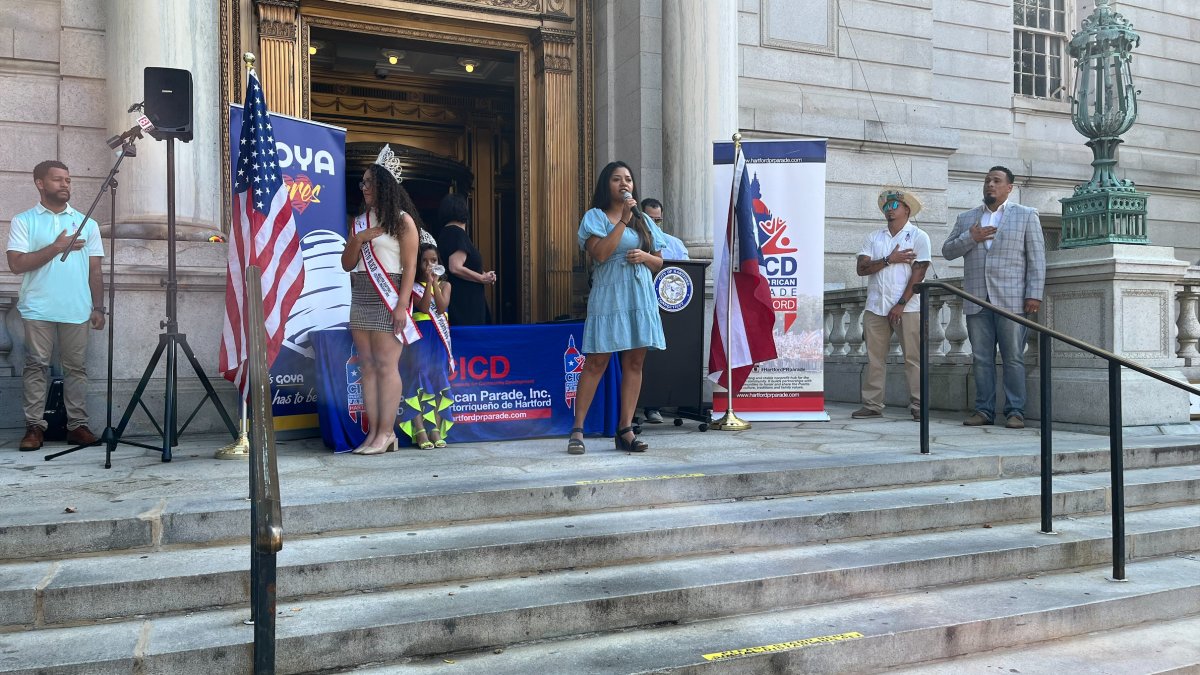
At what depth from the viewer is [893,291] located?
8.38 metres

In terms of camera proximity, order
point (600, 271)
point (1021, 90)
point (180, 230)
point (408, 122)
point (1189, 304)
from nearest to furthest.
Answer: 1. point (600, 271)
2. point (180, 230)
3. point (1189, 304)
4. point (1021, 90)
5. point (408, 122)

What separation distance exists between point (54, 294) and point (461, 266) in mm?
2926

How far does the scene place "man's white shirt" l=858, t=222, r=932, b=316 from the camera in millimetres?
8336

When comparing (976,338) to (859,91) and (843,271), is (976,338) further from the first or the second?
(859,91)

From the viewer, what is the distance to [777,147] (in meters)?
8.02

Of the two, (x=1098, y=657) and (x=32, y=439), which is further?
(x=32, y=439)

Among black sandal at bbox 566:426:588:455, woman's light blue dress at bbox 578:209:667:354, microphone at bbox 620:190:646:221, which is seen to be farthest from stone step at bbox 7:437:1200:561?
microphone at bbox 620:190:646:221

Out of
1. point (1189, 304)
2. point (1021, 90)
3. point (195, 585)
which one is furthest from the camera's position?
point (1021, 90)

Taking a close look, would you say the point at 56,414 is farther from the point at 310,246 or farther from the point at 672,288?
the point at 672,288

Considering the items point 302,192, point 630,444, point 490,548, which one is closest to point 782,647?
point 490,548

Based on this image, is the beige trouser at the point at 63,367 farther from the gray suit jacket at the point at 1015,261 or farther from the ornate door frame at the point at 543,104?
the gray suit jacket at the point at 1015,261

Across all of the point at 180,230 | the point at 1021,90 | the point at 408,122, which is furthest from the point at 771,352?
the point at 408,122

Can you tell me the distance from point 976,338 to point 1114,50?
2762 mm

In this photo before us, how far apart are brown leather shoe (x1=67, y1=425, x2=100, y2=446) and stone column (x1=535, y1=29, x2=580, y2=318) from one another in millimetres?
4921
